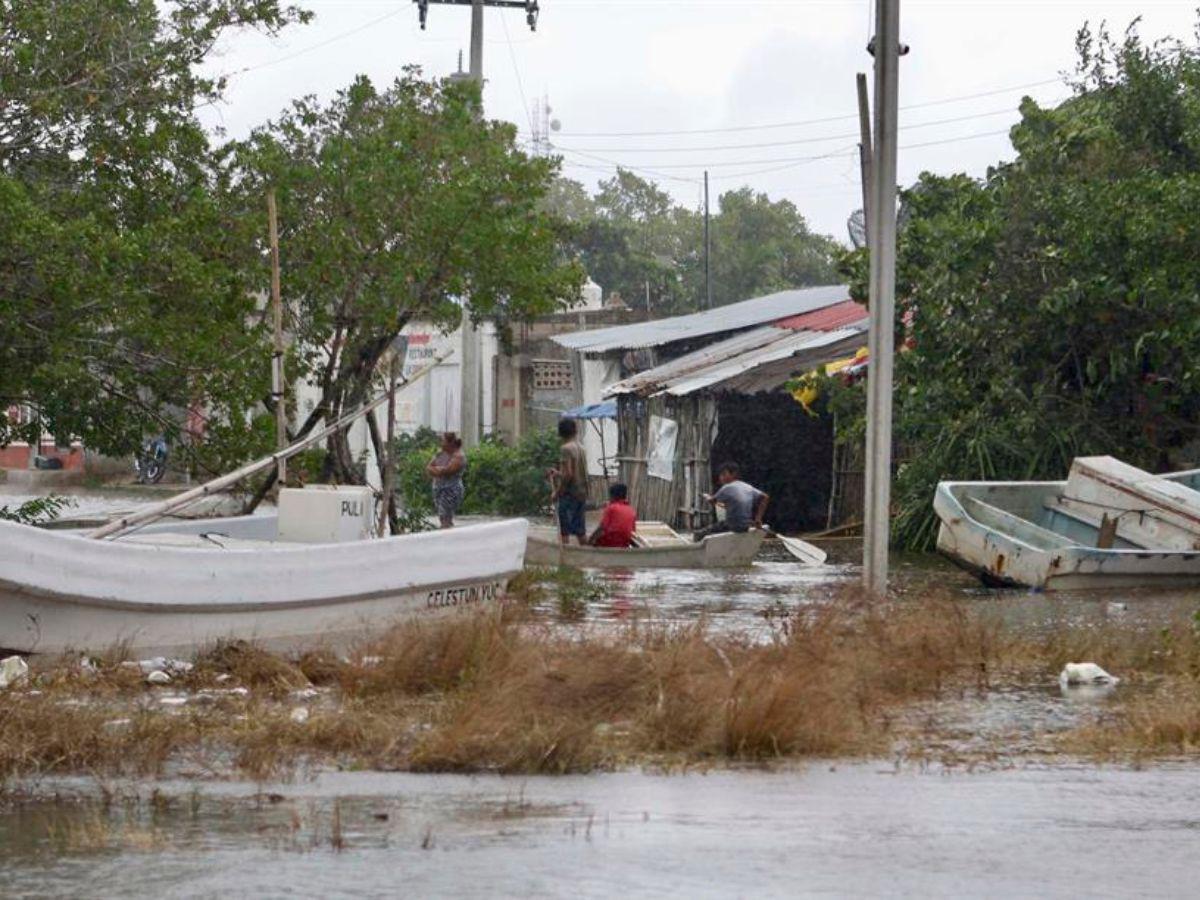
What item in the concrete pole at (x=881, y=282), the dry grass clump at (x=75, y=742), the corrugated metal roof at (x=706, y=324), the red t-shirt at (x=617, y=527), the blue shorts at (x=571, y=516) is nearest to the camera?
the dry grass clump at (x=75, y=742)

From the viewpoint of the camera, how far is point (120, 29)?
1698cm

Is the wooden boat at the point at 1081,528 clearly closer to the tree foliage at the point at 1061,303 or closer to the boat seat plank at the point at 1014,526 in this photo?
the boat seat plank at the point at 1014,526

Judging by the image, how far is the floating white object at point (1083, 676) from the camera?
485 inches

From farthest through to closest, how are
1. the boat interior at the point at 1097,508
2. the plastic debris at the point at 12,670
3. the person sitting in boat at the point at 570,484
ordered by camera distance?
the person sitting in boat at the point at 570,484 → the boat interior at the point at 1097,508 → the plastic debris at the point at 12,670

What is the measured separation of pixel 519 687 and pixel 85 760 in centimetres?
212

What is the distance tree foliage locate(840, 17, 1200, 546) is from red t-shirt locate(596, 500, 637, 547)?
570 centimetres

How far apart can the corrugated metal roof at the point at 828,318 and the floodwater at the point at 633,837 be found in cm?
2574

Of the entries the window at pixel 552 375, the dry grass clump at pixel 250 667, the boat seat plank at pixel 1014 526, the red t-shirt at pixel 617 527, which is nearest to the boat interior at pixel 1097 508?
the boat seat plank at pixel 1014 526

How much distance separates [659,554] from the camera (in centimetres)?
2156

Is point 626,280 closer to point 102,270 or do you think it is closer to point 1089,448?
point 1089,448

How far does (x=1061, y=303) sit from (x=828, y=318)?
11843 millimetres

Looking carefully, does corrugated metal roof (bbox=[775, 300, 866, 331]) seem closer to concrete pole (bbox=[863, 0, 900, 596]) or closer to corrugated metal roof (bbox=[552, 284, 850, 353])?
corrugated metal roof (bbox=[552, 284, 850, 353])

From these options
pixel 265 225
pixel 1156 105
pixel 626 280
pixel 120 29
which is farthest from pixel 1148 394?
pixel 626 280

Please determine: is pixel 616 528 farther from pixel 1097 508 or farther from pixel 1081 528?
pixel 1097 508
